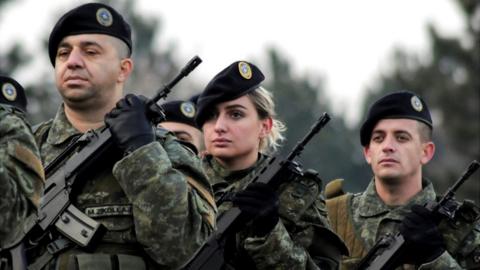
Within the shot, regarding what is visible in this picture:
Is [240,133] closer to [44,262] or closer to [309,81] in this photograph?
[44,262]

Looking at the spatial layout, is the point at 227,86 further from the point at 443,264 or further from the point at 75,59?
the point at 443,264

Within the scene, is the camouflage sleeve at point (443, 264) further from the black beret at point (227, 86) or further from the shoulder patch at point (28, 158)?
the shoulder patch at point (28, 158)

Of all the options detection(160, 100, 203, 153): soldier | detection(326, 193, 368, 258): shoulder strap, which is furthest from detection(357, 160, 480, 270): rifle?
detection(160, 100, 203, 153): soldier

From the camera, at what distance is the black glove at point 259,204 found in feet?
26.4

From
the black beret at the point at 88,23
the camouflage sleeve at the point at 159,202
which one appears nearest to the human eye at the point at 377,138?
the black beret at the point at 88,23

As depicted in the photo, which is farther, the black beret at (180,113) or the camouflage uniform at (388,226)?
the black beret at (180,113)

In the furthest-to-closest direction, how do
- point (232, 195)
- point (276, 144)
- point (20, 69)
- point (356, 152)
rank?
point (356, 152)
point (20, 69)
point (276, 144)
point (232, 195)

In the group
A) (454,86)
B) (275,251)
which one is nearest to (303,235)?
(275,251)

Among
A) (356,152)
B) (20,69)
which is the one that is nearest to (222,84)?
(20,69)

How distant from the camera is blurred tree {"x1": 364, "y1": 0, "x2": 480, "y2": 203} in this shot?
1439 inches

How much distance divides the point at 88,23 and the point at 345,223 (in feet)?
9.83

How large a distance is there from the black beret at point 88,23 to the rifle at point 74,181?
1.74 feet

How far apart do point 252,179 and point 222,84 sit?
71cm

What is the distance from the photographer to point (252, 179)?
27.9 feet
